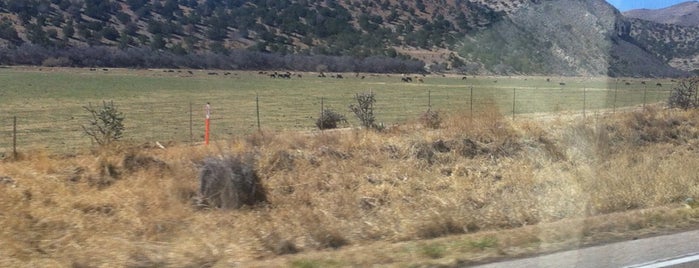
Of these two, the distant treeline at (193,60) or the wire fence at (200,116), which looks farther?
the distant treeline at (193,60)

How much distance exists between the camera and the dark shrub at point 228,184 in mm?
15109

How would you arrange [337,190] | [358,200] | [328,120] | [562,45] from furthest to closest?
[562,45] → [328,120] → [337,190] → [358,200]

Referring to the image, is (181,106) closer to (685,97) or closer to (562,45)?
(685,97)

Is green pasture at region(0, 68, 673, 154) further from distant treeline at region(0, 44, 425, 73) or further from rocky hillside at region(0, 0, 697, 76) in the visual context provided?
distant treeline at region(0, 44, 425, 73)

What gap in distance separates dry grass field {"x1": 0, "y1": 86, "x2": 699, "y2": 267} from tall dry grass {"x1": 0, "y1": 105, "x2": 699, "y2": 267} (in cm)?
5

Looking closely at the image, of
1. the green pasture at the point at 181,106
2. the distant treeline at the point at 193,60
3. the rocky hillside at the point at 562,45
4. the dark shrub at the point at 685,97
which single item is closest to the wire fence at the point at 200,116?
the green pasture at the point at 181,106

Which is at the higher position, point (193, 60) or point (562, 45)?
point (562, 45)

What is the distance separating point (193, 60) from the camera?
107m

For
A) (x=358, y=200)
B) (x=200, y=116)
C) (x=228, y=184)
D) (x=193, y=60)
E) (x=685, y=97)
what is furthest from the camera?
(x=193, y=60)

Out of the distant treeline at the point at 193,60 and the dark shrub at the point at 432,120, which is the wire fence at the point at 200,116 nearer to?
the dark shrub at the point at 432,120

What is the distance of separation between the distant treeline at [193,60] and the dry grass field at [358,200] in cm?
8381

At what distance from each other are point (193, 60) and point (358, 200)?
311 feet

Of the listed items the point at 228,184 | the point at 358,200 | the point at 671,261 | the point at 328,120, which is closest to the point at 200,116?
the point at 328,120

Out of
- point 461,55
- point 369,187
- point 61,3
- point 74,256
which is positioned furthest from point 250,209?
point 61,3
